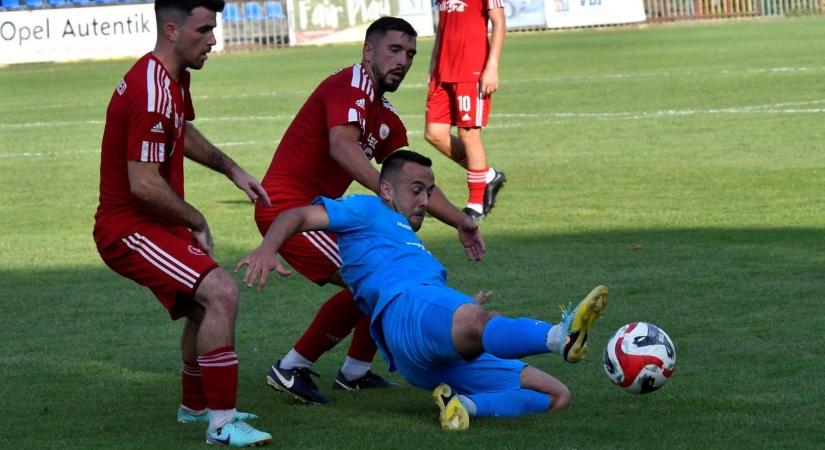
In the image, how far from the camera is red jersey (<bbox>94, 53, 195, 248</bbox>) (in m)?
6.61

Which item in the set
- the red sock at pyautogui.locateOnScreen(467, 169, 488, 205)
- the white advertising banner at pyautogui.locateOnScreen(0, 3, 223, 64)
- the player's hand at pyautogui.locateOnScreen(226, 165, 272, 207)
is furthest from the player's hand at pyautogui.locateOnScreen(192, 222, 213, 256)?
the white advertising banner at pyautogui.locateOnScreen(0, 3, 223, 64)

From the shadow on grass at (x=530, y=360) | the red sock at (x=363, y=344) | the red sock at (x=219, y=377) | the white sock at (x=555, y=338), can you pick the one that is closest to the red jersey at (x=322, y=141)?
the red sock at (x=363, y=344)

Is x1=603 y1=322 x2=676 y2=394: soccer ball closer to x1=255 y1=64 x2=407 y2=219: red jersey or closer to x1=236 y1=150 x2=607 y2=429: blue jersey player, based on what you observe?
x1=236 y1=150 x2=607 y2=429: blue jersey player

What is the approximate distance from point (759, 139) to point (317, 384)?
1118 centimetres

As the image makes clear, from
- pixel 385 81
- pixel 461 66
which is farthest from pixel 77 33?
pixel 385 81

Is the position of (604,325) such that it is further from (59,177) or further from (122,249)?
(59,177)

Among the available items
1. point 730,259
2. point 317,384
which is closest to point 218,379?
point 317,384

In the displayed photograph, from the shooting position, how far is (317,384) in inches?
312

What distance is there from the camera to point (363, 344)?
778 cm

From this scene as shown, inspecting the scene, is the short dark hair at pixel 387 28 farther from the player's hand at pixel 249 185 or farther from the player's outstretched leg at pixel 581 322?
the player's outstretched leg at pixel 581 322

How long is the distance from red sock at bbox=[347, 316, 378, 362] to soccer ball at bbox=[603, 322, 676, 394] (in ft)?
4.93

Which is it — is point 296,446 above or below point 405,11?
below

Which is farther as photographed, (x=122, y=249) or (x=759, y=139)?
(x=759, y=139)

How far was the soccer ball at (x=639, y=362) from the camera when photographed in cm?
657
